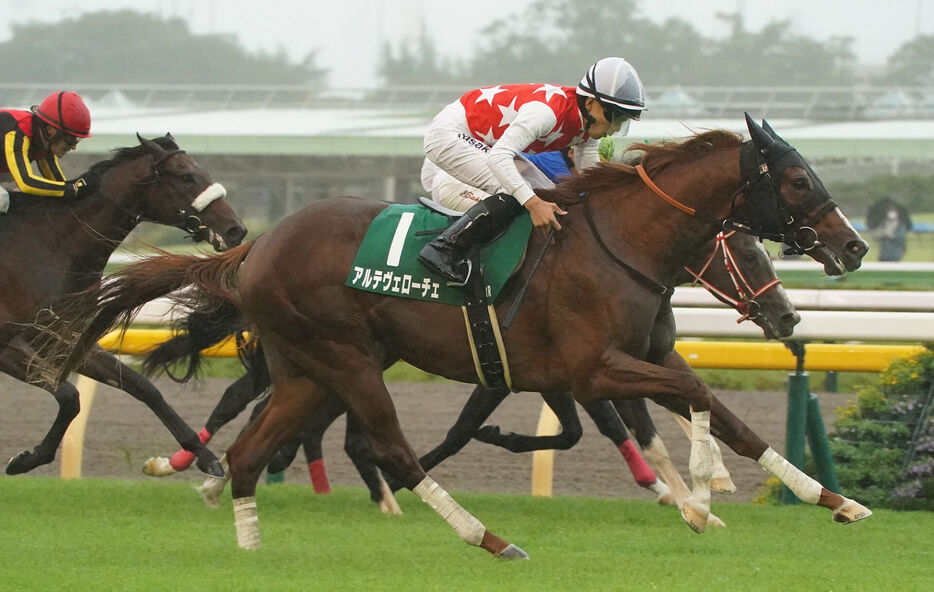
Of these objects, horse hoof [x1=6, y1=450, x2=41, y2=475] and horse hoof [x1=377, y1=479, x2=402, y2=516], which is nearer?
horse hoof [x1=6, y1=450, x2=41, y2=475]

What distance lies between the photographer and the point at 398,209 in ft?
15.0

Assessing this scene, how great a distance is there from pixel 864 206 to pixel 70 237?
1933 cm

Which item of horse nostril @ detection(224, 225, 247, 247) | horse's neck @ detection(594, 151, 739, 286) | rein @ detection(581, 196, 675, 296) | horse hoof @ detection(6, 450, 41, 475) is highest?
horse's neck @ detection(594, 151, 739, 286)

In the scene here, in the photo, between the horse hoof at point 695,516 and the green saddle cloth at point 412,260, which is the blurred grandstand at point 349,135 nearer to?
the green saddle cloth at point 412,260

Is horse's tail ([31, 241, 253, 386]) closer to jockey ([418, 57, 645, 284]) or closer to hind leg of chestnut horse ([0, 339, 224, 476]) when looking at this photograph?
hind leg of chestnut horse ([0, 339, 224, 476])

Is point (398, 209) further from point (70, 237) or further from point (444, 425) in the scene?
point (444, 425)

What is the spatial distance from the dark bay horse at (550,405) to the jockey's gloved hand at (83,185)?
2.37 feet

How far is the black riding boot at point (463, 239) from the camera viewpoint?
14.1ft

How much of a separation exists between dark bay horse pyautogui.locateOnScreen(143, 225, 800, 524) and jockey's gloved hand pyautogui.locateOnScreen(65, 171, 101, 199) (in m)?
0.72

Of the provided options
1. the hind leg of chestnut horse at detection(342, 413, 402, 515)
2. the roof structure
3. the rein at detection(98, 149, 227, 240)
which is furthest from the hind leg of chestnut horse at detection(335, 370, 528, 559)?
the roof structure

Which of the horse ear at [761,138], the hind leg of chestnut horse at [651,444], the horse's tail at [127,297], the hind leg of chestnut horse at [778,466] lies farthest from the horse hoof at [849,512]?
A: the horse's tail at [127,297]

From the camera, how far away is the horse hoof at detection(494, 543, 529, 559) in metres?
4.29

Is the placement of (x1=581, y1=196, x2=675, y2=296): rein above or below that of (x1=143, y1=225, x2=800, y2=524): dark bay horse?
above

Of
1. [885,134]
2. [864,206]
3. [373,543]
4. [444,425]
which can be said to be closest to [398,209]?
[373,543]
